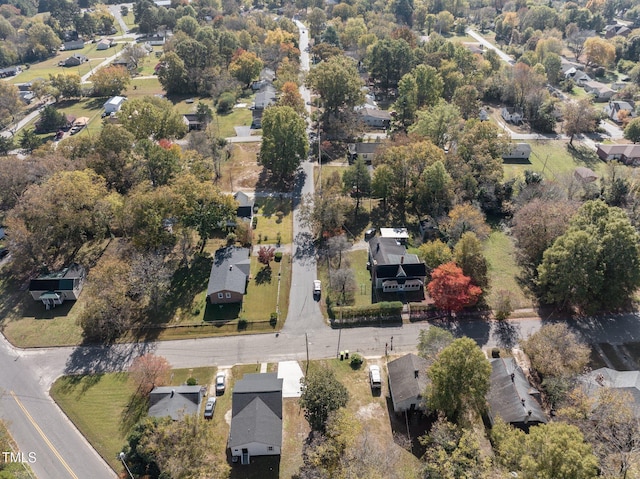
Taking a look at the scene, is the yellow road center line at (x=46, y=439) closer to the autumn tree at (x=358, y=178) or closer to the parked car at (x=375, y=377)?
the parked car at (x=375, y=377)

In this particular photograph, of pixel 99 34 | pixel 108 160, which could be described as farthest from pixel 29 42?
pixel 108 160

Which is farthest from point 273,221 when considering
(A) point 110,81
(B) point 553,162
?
(A) point 110,81

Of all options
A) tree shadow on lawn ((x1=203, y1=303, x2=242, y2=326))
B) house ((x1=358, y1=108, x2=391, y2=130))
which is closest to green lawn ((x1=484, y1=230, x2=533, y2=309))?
tree shadow on lawn ((x1=203, y1=303, x2=242, y2=326))

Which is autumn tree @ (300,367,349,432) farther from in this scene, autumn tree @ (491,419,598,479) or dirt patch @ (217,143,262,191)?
dirt patch @ (217,143,262,191)

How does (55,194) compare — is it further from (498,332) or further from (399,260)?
(498,332)

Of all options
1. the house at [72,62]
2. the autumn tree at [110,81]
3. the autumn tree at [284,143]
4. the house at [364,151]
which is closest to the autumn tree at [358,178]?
the autumn tree at [284,143]

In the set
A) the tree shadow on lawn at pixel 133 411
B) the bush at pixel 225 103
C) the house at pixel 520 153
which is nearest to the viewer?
the tree shadow on lawn at pixel 133 411
